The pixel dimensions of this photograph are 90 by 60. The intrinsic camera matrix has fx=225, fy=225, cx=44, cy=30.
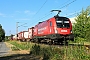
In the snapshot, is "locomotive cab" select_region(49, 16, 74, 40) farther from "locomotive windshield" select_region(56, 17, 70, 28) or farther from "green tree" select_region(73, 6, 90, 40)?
"green tree" select_region(73, 6, 90, 40)

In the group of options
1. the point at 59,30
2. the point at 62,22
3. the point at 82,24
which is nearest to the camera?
the point at 59,30

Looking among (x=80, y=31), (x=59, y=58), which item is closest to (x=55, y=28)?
(x=59, y=58)

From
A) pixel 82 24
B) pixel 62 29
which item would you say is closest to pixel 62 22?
pixel 62 29

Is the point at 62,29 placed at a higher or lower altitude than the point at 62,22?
lower

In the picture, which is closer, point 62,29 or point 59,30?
point 59,30

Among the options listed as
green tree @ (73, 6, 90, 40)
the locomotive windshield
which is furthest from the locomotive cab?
green tree @ (73, 6, 90, 40)

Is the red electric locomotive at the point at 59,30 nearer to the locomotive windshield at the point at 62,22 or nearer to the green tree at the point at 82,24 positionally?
the locomotive windshield at the point at 62,22

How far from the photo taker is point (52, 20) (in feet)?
91.0

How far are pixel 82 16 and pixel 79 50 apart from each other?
4140cm

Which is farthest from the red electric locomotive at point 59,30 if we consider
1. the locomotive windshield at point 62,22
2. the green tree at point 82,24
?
the green tree at point 82,24

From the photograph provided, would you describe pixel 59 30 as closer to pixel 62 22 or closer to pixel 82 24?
pixel 62 22

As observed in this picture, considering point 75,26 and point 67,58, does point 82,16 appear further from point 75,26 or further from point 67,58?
point 67,58

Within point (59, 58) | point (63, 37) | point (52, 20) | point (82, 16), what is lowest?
point (59, 58)

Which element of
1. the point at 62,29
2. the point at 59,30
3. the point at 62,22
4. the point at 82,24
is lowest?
the point at 59,30
